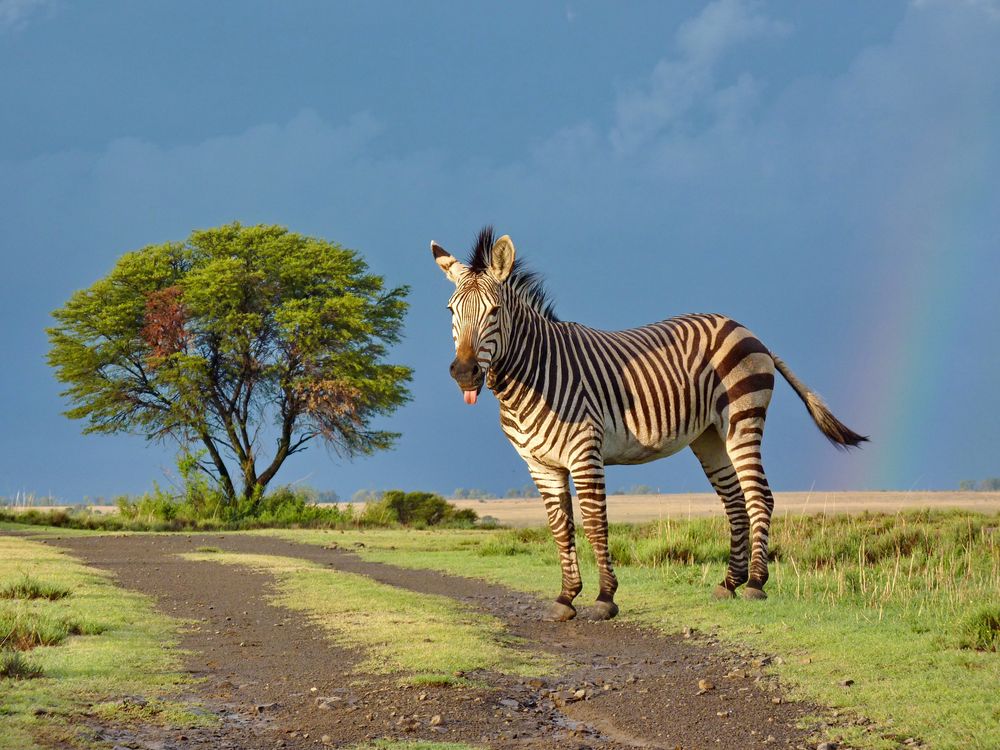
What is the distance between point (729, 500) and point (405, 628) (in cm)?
407

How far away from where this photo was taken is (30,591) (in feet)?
36.8

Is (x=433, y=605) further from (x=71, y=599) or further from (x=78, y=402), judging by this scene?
(x=78, y=402)

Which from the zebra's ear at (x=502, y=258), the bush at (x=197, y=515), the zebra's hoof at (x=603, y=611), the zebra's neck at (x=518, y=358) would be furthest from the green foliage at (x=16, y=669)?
the bush at (x=197, y=515)

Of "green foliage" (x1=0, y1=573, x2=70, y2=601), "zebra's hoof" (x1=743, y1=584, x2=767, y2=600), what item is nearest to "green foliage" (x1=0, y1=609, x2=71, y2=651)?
"green foliage" (x1=0, y1=573, x2=70, y2=601)

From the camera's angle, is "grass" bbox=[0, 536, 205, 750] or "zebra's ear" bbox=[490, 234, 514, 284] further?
"zebra's ear" bbox=[490, 234, 514, 284]

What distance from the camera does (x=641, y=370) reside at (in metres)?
10.1

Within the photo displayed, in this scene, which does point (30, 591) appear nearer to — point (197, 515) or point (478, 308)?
point (478, 308)

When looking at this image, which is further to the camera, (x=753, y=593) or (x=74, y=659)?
(x=753, y=593)

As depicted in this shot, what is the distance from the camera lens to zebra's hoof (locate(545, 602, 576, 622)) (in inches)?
378

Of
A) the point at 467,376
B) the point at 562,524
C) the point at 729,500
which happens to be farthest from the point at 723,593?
the point at 467,376

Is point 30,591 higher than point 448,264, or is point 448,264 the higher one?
point 448,264

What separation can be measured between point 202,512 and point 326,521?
3945 millimetres

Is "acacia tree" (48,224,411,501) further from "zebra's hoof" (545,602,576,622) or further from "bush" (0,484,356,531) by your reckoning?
"zebra's hoof" (545,602,576,622)

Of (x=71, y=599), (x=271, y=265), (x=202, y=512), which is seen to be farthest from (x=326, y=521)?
(x=71, y=599)
